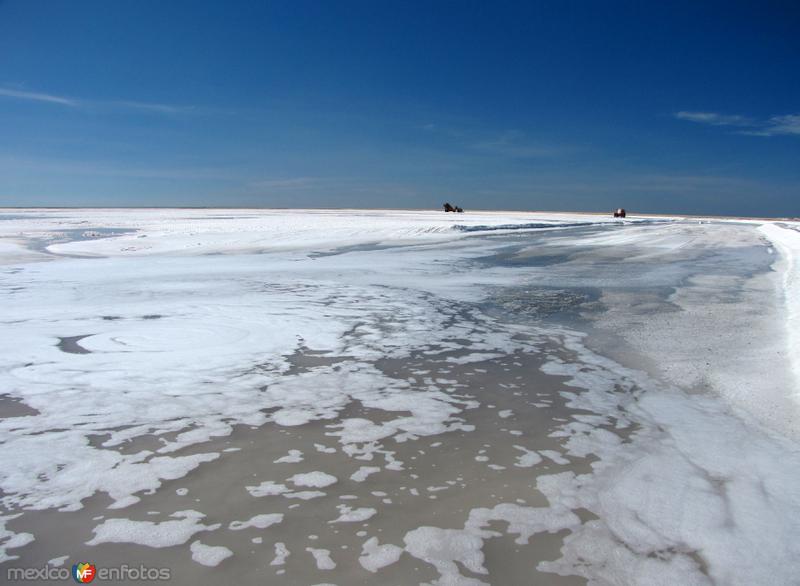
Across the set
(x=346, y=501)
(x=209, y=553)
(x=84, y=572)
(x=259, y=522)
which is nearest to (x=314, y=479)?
(x=346, y=501)

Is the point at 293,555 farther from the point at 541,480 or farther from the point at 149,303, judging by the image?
the point at 149,303

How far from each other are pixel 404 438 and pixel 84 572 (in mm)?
1772

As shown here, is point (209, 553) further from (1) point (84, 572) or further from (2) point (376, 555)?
(2) point (376, 555)

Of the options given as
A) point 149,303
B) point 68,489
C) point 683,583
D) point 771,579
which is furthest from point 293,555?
point 149,303

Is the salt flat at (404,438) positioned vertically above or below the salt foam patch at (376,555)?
above

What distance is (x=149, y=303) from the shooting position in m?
7.66

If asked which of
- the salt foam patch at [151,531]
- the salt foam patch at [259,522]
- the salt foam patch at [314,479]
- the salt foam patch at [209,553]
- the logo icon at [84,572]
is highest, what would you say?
the salt foam patch at [314,479]

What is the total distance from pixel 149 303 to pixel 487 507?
6268 mm

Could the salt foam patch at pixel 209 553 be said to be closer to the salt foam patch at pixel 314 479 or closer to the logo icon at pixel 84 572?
the logo icon at pixel 84 572

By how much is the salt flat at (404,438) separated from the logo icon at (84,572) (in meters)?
0.05

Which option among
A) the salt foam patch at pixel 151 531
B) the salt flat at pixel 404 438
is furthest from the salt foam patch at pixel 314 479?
the salt foam patch at pixel 151 531

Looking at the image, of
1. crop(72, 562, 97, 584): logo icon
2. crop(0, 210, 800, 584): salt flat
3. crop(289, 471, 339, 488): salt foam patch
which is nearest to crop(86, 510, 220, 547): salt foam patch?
crop(0, 210, 800, 584): salt flat

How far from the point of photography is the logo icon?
86.0 inches

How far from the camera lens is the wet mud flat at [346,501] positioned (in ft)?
7.41
